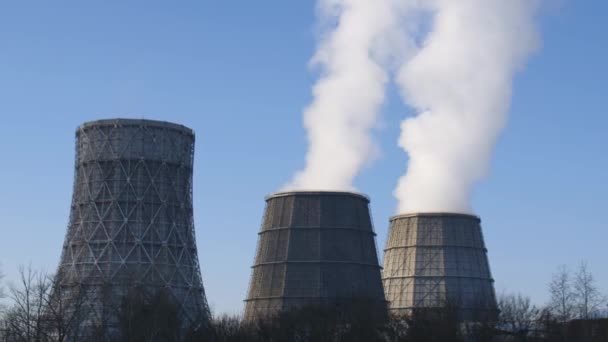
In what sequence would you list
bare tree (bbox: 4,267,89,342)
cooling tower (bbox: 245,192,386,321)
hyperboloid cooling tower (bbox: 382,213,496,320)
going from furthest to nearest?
hyperboloid cooling tower (bbox: 382,213,496,320) < cooling tower (bbox: 245,192,386,321) < bare tree (bbox: 4,267,89,342)

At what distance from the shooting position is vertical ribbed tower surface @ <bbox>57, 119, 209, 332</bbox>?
47.3 m

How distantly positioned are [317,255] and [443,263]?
11.9m

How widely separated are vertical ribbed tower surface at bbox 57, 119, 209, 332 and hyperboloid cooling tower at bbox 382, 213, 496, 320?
52.4ft

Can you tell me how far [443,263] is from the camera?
60250mm

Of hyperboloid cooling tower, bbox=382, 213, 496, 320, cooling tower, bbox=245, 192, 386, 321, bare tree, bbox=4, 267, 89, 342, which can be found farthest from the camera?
hyperboloid cooling tower, bbox=382, 213, 496, 320

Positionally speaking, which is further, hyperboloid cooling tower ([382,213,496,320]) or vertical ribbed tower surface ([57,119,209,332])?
hyperboloid cooling tower ([382,213,496,320])

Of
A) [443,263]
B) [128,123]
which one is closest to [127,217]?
[128,123]

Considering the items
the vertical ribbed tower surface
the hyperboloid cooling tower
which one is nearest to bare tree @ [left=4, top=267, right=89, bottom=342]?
the vertical ribbed tower surface

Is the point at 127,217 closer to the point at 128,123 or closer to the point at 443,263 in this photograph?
the point at 128,123

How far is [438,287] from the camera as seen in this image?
60.0 m

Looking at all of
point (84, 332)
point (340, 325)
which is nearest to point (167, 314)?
point (84, 332)

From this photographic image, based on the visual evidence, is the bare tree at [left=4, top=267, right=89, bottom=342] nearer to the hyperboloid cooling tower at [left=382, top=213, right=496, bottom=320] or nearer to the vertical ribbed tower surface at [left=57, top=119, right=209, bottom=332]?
the vertical ribbed tower surface at [left=57, top=119, right=209, bottom=332]

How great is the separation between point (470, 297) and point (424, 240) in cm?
433

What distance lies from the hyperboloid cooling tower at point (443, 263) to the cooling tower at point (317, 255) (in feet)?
26.9
